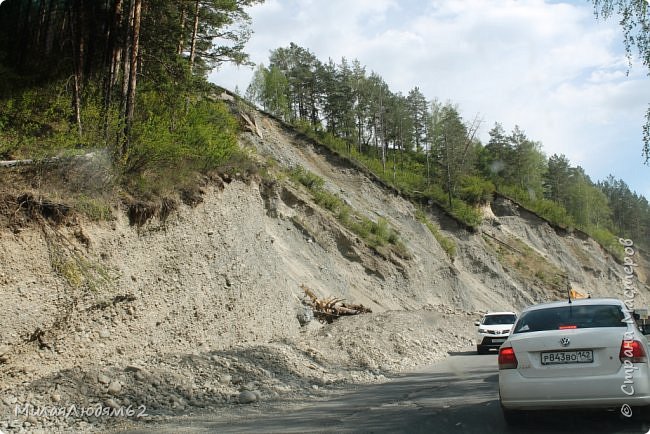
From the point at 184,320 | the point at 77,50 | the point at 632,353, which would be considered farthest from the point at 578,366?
the point at 77,50

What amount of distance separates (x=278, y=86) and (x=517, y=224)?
3359 cm

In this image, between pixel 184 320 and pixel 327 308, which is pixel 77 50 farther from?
pixel 327 308

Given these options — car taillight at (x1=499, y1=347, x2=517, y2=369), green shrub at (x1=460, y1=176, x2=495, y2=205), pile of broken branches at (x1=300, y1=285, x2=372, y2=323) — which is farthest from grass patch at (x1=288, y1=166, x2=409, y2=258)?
car taillight at (x1=499, y1=347, x2=517, y2=369)

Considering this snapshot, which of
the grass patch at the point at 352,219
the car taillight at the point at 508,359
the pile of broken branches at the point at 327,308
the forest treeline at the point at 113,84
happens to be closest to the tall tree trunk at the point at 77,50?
the forest treeline at the point at 113,84

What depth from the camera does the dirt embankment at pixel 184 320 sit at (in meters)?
9.55

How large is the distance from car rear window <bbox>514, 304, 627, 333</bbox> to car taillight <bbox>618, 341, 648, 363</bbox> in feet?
1.59

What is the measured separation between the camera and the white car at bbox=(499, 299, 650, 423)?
6.48m

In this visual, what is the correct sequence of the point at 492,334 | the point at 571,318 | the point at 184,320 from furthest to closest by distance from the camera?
the point at 492,334, the point at 184,320, the point at 571,318

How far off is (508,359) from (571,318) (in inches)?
44.0

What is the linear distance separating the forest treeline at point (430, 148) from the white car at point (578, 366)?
4669cm

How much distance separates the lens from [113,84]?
16.5m

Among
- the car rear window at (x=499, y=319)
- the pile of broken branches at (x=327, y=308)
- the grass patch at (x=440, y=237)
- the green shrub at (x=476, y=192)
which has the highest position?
the green shrub at (x=476, y=192)

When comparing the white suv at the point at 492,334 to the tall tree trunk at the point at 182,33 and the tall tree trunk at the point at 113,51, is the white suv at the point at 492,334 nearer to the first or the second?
the tall tree trunk at the point at 182,33

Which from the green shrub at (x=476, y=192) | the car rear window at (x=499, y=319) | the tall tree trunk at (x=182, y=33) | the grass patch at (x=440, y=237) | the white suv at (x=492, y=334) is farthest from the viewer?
the green shrub at (x=476, y=192)
